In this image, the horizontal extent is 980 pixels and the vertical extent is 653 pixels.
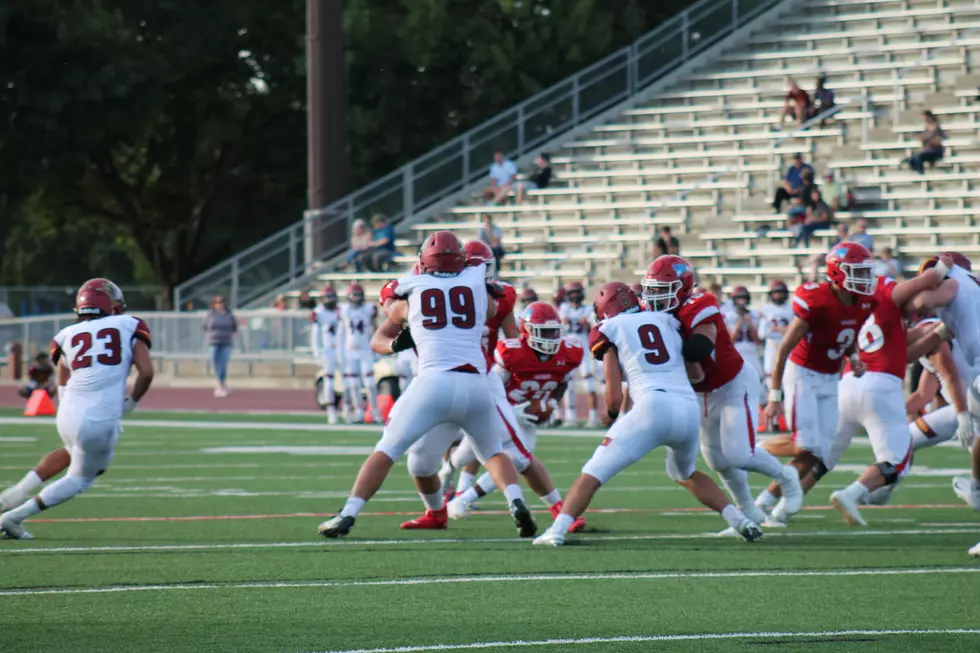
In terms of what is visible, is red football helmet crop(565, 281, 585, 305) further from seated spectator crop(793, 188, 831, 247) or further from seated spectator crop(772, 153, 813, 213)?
seated spectator crop(772, 153, 813, 213)

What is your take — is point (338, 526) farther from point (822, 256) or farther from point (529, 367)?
point (822, 256)

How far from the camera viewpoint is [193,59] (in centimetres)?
3844

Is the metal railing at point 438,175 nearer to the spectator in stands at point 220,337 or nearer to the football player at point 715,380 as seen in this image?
the spectator in stands at point 220,337

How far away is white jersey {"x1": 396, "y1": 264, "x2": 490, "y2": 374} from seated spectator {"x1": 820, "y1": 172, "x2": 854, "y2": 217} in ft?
59.3

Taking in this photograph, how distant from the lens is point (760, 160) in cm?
3039

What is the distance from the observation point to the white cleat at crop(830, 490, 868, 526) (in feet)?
35.4

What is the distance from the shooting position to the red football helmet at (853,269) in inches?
420

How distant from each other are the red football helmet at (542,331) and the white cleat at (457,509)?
1128 millimetres

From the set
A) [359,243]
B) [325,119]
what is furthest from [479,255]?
[325,119]

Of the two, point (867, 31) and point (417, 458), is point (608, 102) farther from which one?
point (417, 458)

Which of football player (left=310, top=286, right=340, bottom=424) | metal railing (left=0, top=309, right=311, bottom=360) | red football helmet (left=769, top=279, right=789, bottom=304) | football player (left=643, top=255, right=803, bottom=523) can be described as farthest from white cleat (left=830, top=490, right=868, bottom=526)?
metal railing (left=0, top=309, right=311, bottom=360)

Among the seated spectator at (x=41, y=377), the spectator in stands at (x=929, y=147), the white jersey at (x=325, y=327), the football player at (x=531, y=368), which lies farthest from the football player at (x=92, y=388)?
the spectator in stands at (x=929, y=147)

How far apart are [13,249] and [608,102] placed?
31.5 meters

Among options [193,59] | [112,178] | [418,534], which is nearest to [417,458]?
[418,534]
